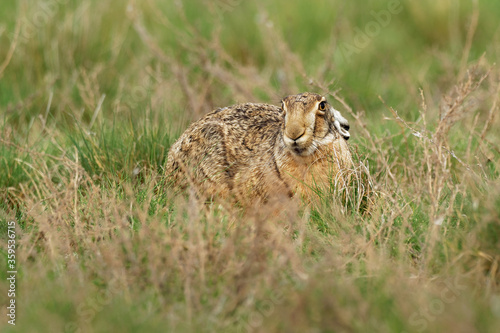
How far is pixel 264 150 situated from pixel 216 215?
33.4 inches

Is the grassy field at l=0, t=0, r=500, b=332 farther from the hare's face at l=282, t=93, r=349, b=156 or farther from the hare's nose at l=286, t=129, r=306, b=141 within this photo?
the hare's nose at l=286, t=129, r=306, b=141

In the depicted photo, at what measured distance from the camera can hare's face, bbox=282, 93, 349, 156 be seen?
14.7ft

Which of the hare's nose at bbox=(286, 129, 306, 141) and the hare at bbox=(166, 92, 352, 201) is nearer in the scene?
the hare's nose at bbox=(286, 129, 306, 141)

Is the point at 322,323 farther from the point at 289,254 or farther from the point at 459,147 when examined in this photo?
the point at 459,147

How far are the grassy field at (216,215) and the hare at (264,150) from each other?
0.62ft

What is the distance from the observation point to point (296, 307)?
10.2 ft

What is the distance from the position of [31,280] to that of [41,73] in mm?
4800
